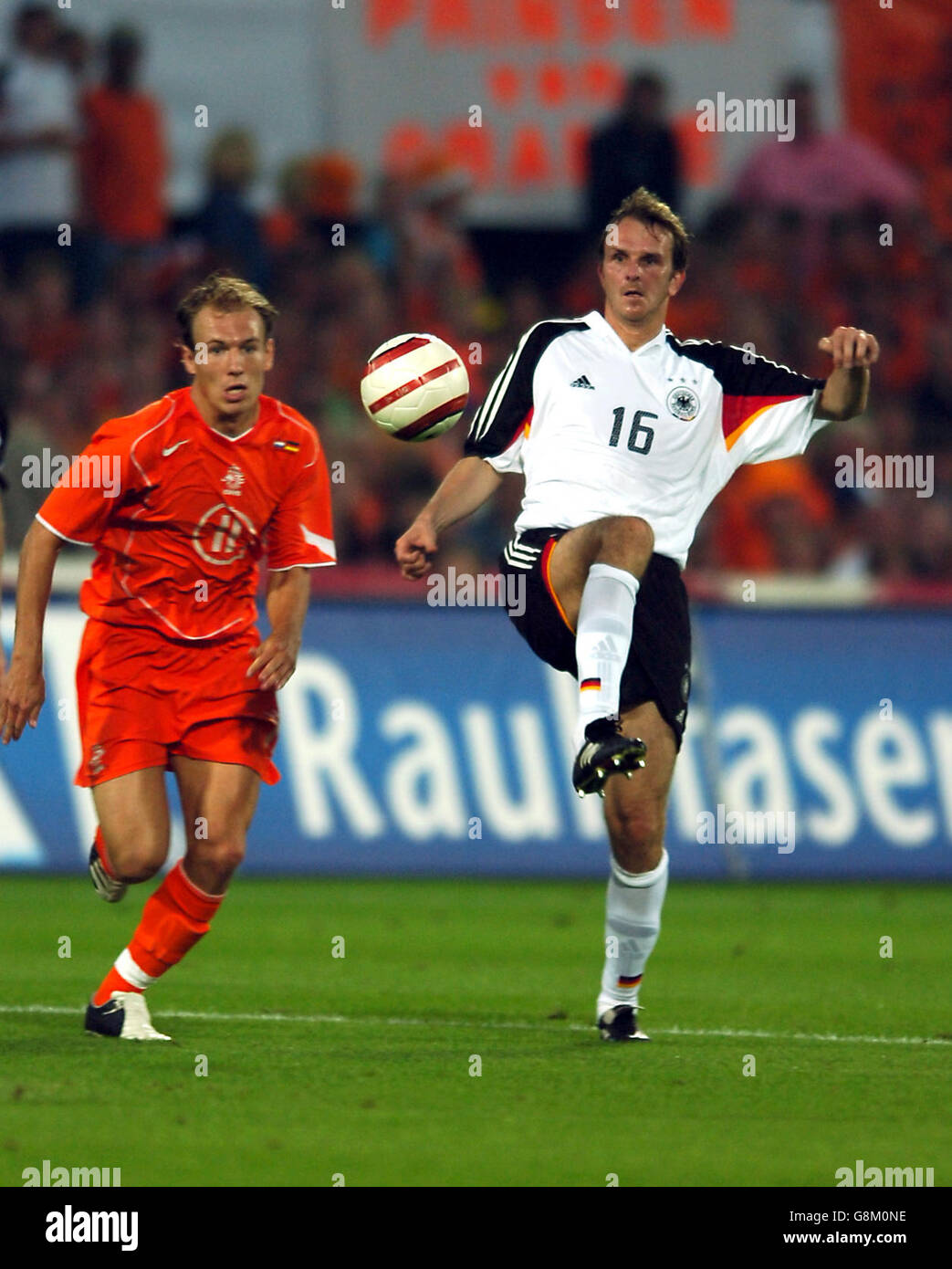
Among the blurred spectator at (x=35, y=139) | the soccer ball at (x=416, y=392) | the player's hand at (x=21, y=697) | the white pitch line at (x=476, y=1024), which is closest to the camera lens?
the player's hand at (x=21, y=697)

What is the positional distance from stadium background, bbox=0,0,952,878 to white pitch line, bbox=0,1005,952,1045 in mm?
4755

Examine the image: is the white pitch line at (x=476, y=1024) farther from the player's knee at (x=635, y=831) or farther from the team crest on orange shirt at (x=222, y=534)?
the team crest on orange shirt at (x=222, y=534)

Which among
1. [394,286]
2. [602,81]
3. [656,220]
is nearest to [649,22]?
[602,81]

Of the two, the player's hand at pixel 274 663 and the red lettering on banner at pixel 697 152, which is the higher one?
the red lettering on banner at pixel 697 152

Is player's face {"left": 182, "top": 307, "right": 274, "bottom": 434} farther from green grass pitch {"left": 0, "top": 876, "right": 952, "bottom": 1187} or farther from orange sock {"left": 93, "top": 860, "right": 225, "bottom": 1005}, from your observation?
green grass pitch {"left": 0, "top": 876, "right": 952, "bottom": 1187}

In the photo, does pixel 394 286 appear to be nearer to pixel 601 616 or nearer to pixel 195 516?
pixel 195 516

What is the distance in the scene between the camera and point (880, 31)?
62.2 ft

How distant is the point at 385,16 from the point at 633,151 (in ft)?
7.07

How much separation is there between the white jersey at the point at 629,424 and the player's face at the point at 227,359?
778mm

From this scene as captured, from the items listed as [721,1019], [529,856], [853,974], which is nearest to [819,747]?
[529,856]

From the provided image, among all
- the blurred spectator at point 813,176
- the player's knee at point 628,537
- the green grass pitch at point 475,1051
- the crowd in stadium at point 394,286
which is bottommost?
the green grass pitch at point 475,1051

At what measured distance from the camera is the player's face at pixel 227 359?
778 cm

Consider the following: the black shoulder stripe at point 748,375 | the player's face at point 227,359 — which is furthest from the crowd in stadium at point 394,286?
the player's face at point 227,359

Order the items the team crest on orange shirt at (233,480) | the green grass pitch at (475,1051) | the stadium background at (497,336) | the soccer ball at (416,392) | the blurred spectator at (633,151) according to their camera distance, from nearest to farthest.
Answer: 1. the green grass pitch at (475,1051)
2. the team crest on orange shirt at (233,480)
3. the soccer ball at (416,392)
4. the stadium background at (497,336)
5. the blurred spectator at (633,151)
